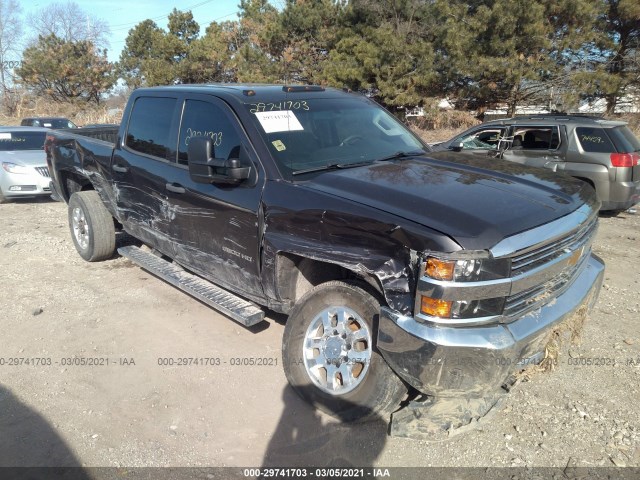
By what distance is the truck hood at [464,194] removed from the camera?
2578mm

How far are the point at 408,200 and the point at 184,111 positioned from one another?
2.34 m

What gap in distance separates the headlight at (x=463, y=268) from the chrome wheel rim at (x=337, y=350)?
0.60 m

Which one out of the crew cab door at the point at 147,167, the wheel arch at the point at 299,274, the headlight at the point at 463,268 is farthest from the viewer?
the crew cab door at the point at 147,167

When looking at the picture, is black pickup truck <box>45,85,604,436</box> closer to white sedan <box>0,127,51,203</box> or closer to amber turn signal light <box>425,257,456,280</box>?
amber turn signal light <box>425,257,456,280</box>

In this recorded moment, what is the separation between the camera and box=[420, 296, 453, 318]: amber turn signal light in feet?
8.21

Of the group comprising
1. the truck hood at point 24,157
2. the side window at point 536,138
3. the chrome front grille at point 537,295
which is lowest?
the truck hood at point 24,157

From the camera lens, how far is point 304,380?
3.19 meters

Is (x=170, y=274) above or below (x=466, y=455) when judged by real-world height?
above

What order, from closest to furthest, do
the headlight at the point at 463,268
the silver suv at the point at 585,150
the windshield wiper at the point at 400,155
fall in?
the headlight at the point at 463,268 → the windshield wiper at the point at 400,155 → the silver suv at the point at 585,150

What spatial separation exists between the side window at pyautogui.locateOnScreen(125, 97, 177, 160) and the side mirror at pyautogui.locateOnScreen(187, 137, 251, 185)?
0.93 m

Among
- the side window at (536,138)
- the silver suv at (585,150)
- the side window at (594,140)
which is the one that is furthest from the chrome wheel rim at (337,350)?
the side window at (536,138)

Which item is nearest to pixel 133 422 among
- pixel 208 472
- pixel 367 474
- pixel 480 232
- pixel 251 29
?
pixel 208 472

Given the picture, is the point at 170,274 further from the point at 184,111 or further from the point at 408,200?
the point at 408,200

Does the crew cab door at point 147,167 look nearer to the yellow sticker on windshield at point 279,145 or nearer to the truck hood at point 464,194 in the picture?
the yellow sticker on windshield at point 279,145
